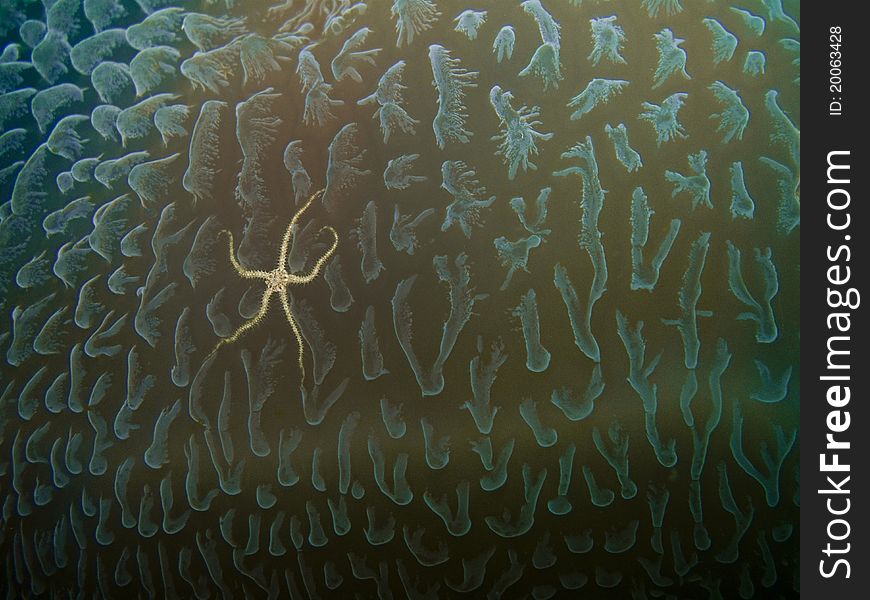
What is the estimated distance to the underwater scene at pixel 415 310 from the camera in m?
0.83

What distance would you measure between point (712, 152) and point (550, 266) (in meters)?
0.25

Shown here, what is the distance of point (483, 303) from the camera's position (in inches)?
33.8

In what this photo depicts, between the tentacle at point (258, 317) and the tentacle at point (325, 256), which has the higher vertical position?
the tentacle at point (325, 256)

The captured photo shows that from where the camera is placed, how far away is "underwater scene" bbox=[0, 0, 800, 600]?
829mm

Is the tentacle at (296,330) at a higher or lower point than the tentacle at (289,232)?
lower

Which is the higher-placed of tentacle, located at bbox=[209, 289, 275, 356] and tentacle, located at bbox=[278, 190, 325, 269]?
tentacle, located at bbox=[278, 190, 325, 269]

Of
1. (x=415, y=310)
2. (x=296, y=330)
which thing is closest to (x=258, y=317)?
(x=296, y=330)

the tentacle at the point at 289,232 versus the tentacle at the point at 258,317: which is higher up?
the tentacle at the point at 289,232

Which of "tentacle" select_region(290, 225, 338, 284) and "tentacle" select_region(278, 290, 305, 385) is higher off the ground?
"tentacle" select_region(290, 225, 338, 284)

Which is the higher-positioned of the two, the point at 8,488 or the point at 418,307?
the point at 418,307

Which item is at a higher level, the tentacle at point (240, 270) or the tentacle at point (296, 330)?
the tentacle at point (240, 270)

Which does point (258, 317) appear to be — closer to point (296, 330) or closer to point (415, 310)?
point (296, 330)

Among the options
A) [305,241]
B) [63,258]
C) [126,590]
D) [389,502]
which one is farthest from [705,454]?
[63,258]

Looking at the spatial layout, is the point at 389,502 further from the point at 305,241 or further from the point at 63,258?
the point at 63,258
